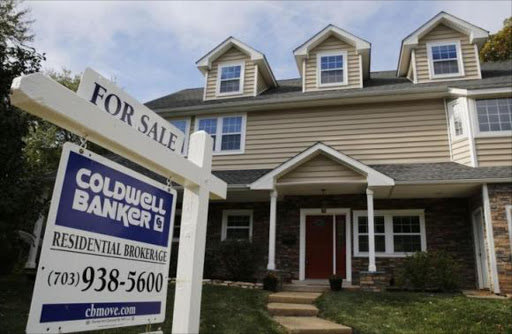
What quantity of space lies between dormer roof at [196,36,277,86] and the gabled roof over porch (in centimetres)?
514

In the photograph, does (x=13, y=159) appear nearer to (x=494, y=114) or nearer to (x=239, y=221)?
(x=239, y=221)

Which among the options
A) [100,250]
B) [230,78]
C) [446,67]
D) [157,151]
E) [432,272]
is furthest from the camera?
[230,78]

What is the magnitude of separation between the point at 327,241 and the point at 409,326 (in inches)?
208

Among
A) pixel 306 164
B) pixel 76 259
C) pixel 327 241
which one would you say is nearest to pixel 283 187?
pixel 306 164

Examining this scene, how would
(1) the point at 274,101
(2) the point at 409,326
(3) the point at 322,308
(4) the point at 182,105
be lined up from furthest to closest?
(4) the point at 182,105 < (1) the point at 274,101 < (3) the point at 322,308 < (2) the point at 409,326

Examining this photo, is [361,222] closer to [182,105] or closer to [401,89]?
[401,89]

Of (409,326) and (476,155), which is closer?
(409,326)

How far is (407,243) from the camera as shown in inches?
454

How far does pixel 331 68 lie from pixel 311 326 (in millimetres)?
9733

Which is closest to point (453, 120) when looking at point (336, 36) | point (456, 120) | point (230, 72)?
point (456, 120)

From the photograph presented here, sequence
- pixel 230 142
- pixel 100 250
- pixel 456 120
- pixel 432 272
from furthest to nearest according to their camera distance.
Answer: pixel 230 142, pixel 456 120, pixel 432 272, pixel 100 250

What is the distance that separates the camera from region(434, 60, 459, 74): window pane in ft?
42.1

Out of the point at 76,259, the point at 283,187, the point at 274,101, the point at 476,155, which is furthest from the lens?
the point at 274,101

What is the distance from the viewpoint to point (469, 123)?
11.0 meters
